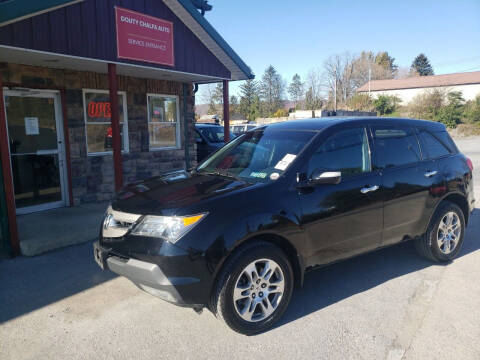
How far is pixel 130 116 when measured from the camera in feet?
29.3

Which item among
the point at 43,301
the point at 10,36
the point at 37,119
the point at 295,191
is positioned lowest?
the point at 43,301

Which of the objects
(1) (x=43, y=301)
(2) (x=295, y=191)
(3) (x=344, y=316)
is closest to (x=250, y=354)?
(3) (x=344, y=316)

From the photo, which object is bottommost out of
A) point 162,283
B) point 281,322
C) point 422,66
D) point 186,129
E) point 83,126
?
point 281,322

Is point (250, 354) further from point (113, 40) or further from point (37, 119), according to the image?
point (37, 119)

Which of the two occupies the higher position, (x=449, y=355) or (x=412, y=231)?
(x=412, y=231)

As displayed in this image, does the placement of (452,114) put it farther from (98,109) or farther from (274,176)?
(274,176)

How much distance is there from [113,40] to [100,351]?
519 cm

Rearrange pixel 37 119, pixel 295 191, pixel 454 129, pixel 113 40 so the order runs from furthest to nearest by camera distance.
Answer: pixel 454 129, pixel 37 119, pixel 113 40, pixel 295 191

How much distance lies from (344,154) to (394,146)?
811 mm

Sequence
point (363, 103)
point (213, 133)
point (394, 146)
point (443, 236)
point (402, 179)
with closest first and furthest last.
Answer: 1. point (402, 179)
2. point (394, 146)
3. point (443, 236)
4. point (213, 133)
5. point (363, 103)

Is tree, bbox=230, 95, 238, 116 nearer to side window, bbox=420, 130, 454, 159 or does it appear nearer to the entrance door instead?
the entrance door

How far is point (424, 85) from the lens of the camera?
60.1 metres

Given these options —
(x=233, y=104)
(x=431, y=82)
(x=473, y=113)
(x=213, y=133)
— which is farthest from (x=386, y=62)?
(x=213, y=133)

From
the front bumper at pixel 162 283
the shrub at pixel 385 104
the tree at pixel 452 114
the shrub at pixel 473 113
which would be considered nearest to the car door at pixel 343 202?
the front bumper at pixel 162 283
